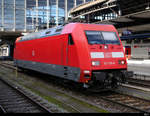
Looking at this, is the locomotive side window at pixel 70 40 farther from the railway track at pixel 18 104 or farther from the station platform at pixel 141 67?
the station platform at pixel 141 67

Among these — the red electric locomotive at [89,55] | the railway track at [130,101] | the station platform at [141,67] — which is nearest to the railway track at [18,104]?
the red electric locomotive at [89,55]

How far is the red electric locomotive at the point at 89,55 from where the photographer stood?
1005cm

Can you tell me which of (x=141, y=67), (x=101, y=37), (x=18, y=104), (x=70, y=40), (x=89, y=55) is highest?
(x=101, y=37)

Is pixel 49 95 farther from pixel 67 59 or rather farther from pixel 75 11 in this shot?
pixel 75 11

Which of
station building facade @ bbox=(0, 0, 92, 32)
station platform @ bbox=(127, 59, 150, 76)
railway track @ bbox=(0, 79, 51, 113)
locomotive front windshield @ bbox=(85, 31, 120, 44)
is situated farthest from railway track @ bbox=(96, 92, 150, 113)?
station building facade @ bbox=(0, 0, 92, 32)

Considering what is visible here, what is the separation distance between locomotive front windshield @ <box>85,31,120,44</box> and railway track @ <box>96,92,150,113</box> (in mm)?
2638

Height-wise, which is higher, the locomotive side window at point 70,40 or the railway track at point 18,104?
the locomotive side window at point 70,40

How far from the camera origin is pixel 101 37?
435 inches

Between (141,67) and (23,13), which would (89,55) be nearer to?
(141,67)

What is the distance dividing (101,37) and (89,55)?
1.50 meters

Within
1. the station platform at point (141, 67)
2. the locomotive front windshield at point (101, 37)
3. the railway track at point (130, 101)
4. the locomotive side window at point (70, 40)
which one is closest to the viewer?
the railway track at point (130, 101)

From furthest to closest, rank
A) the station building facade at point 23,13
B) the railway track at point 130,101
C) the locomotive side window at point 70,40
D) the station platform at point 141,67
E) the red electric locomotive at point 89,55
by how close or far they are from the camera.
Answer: the station building facade at point 23,13 < the station platform at point 141,67 < the locomotive side window at point 70,40 < the red electric locomotive at point 89,55 < the railway track at point 130,101

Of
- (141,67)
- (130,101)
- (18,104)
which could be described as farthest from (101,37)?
(141,67)

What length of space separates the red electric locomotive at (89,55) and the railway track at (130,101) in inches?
23.3
